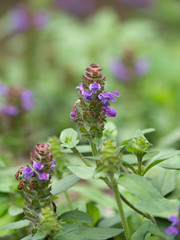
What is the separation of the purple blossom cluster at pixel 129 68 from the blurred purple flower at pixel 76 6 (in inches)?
101

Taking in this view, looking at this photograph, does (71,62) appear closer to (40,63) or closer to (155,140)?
(40,63)

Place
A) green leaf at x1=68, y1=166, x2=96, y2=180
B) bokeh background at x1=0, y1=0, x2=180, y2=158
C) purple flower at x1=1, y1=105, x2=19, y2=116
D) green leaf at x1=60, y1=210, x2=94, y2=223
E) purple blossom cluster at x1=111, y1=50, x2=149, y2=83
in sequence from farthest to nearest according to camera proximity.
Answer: purple blossom cluster at x1=111, y1=50, x2=149, y2=83 → bokeh background at x1=0, y1=0, x2=180, y2=158 → purple flower at x1=1, y1=105, x2=19, y2=116 → green leaf at x1=60, y1=210, x2=94, y2=223 → green leaf at x1=68, y1=166, x2=96, y2=180

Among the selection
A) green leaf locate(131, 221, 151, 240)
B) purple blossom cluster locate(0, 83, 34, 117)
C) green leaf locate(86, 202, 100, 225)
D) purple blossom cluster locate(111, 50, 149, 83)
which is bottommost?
green leaf locate(131, 221, 151, 240)

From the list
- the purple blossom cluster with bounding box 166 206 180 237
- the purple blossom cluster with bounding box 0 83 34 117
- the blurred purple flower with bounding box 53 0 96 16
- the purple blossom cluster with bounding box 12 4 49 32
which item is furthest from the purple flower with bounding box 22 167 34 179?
the blurred purple flower with bounding box 53 0 96 16

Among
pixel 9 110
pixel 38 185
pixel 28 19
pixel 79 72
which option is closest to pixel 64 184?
pixel 38 185

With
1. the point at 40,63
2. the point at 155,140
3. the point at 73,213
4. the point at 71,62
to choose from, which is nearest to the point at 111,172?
the point at 73,213

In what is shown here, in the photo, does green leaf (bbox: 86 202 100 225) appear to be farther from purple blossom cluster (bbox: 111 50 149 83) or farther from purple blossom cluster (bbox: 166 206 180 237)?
purple blossom cluster (bbox: 111 50 149 83)

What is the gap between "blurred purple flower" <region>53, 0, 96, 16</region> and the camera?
5805 mm

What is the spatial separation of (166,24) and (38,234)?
207 inches

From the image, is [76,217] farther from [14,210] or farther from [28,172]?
[14,210]

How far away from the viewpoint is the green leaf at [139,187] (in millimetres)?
982

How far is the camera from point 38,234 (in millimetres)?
1053

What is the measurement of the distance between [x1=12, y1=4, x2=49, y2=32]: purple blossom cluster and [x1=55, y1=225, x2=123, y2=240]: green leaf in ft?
10.5

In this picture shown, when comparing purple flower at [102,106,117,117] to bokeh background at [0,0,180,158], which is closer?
purple flower at [102,106,117,117]
